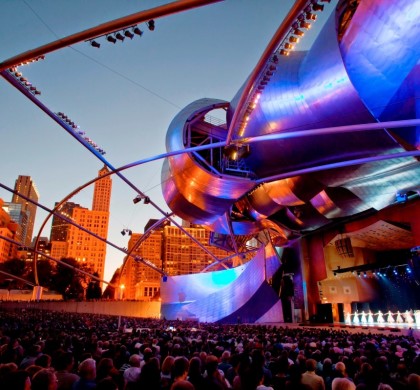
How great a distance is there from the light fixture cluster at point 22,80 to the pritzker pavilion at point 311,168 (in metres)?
0.12

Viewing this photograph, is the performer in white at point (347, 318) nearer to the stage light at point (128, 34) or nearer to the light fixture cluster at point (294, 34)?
the light fixture cluster at point (294, 34)

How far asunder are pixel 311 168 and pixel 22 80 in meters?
16.3

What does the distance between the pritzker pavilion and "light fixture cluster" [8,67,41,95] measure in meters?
0.12

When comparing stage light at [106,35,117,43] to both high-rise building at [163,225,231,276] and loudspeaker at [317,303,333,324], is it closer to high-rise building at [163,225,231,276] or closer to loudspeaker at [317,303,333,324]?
loudspeaker at [317,303,333,324]

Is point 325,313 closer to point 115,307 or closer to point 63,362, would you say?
point 63,362

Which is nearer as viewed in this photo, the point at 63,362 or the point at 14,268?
the point at 63,362

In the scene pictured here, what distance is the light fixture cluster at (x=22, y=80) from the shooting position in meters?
16.5

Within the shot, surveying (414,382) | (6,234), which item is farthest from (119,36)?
(6,234)

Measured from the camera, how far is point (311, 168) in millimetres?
20594

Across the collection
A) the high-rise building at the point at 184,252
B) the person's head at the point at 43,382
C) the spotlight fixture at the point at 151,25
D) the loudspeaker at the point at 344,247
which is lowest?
the person's head at the point at 43,382

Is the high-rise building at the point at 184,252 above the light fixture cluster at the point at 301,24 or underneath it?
above

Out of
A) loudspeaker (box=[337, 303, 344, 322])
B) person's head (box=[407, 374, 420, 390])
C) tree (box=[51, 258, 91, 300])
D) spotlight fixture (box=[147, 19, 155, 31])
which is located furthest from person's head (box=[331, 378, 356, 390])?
tree (box=[51, 258, 91, 300])

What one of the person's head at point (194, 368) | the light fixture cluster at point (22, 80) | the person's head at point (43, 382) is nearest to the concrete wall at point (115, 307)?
the light fixture cluster at point (22, 80)

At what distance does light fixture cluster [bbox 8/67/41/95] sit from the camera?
16.5 meters
